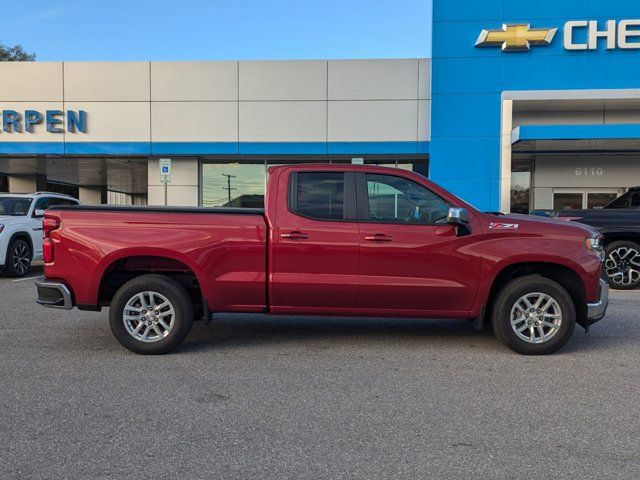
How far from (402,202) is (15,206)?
392 inches

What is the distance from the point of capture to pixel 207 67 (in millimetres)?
18688

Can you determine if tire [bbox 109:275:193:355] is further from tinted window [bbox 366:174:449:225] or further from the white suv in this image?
the white suv

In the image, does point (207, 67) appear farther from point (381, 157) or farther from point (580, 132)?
point (580, 132)

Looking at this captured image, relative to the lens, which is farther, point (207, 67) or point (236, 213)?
point (207, 67)

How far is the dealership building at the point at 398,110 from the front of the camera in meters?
17.2

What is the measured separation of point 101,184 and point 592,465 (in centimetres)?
3285

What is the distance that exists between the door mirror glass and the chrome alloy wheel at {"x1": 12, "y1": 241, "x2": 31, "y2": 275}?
980 cm

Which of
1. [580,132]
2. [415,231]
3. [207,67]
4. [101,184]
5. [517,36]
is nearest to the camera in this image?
[415,231]

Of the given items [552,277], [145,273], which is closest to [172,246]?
[145,273]

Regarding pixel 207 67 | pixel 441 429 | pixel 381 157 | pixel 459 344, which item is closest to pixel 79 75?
pixel 207 67

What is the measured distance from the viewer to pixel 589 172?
19188mm

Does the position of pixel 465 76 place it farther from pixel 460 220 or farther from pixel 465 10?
pixel 460 220

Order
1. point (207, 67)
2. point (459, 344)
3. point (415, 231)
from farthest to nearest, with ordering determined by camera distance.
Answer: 1. point (207, 67)
2. point (459, 344)
3. point (415, 231)

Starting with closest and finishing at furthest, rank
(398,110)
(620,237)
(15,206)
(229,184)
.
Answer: (620,237), (15,206), (398,110), (229,184)
